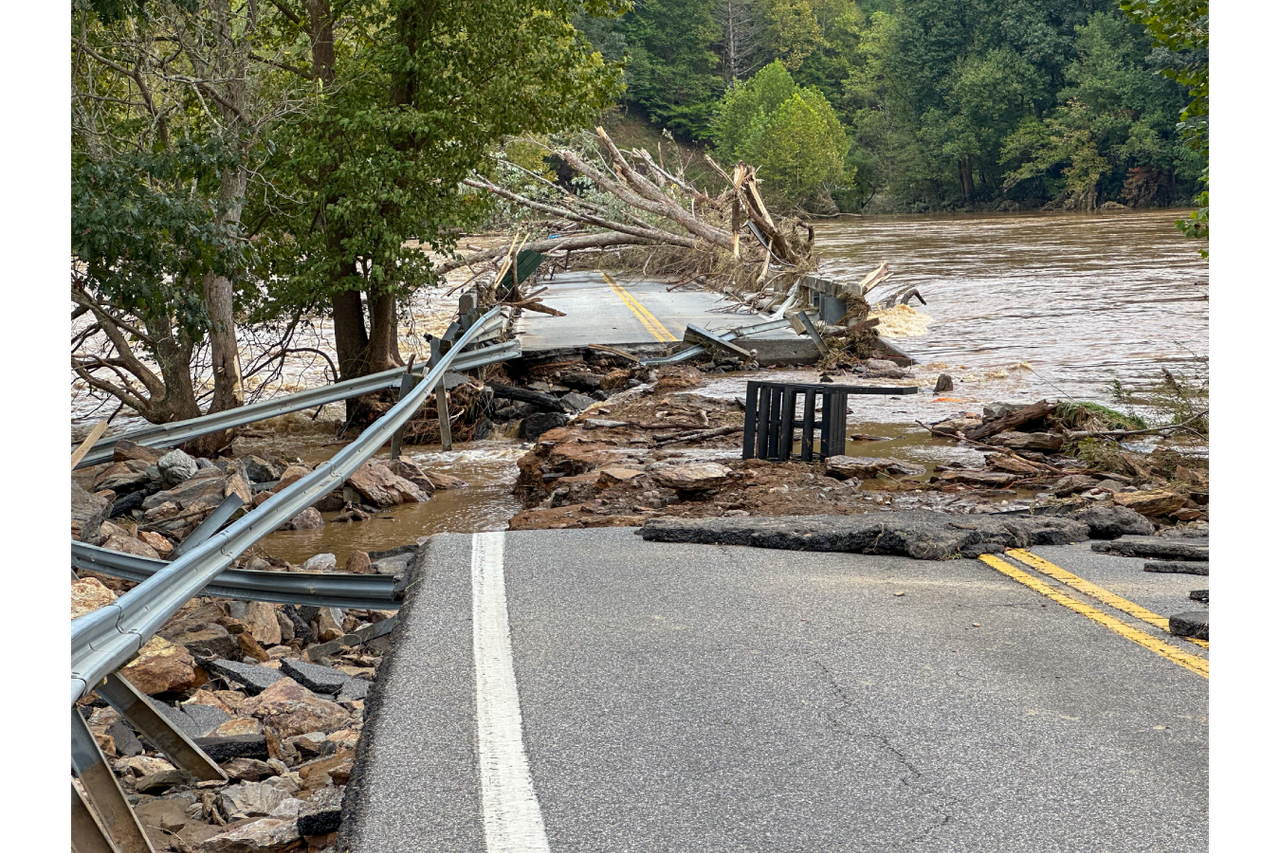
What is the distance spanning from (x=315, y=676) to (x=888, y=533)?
375 centimetres

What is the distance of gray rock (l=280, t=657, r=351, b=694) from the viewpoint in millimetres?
6371

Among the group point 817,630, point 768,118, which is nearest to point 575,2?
point 817,630

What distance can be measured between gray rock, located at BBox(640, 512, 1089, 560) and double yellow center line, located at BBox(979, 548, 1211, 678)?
22 cm

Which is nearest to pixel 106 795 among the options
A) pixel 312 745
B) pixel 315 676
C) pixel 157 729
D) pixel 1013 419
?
pixel 157 729

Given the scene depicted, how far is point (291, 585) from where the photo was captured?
691 centimetres

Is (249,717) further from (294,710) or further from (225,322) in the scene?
(225,322)

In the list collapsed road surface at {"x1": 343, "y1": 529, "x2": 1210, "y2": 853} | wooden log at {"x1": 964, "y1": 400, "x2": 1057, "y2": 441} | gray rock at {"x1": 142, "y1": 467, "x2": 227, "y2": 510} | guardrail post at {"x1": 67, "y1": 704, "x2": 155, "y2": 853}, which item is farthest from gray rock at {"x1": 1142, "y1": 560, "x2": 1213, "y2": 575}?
gray rock at {"x1": 142, "y1": 467, "x2": 227, "y2": 510}

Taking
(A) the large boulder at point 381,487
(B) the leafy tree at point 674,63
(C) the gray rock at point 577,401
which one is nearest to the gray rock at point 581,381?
(C) the gray rock at point 577,401

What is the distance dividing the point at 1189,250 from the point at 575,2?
103 ft

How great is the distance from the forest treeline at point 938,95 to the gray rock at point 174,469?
62.3m

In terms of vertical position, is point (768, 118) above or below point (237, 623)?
above

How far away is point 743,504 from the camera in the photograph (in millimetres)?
10180
